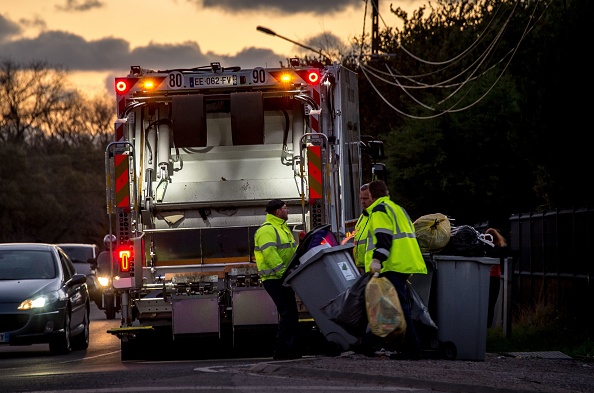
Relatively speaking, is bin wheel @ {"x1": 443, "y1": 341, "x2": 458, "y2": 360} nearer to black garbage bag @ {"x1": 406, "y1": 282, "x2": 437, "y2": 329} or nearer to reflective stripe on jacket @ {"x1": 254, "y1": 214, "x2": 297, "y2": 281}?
black garbage bag @ {"x1": 406, "y1": 282, "x2": 437, "y2": 329}

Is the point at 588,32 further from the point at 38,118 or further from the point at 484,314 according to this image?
the point at 38,118

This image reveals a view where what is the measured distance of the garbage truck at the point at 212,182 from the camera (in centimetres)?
1430

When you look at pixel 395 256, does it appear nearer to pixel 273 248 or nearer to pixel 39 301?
pixel 273 248


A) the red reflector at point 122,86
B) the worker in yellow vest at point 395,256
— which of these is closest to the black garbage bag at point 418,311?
the worker in yellow vest at point 395,256

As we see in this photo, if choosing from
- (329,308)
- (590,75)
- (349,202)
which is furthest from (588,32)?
(329,308)

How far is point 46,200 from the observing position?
71.2 meters

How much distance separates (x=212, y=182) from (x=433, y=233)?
3.47 meters

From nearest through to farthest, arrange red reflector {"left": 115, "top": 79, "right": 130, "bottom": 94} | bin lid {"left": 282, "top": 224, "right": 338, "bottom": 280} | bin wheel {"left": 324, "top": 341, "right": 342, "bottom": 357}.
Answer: bin wheel {"left": 324, "top": 341, "right": 342, "bottom": 357} < bin lid {"left": 282, "top": 224, "right": 338, "bottom": 280} < red reflector {"left": 115, "top": 79, "right": 130, "bottom": 94}

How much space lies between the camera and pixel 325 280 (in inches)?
486

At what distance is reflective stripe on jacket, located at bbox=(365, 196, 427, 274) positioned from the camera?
1174cm

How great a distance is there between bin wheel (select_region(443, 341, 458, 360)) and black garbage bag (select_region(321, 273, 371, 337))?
0.85 m

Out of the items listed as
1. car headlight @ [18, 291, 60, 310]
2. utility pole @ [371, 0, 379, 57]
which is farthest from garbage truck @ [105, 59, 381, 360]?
utility pole @ [371, 0, 379, 57]

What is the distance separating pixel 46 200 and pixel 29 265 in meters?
54.8

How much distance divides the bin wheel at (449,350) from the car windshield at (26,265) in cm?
628
